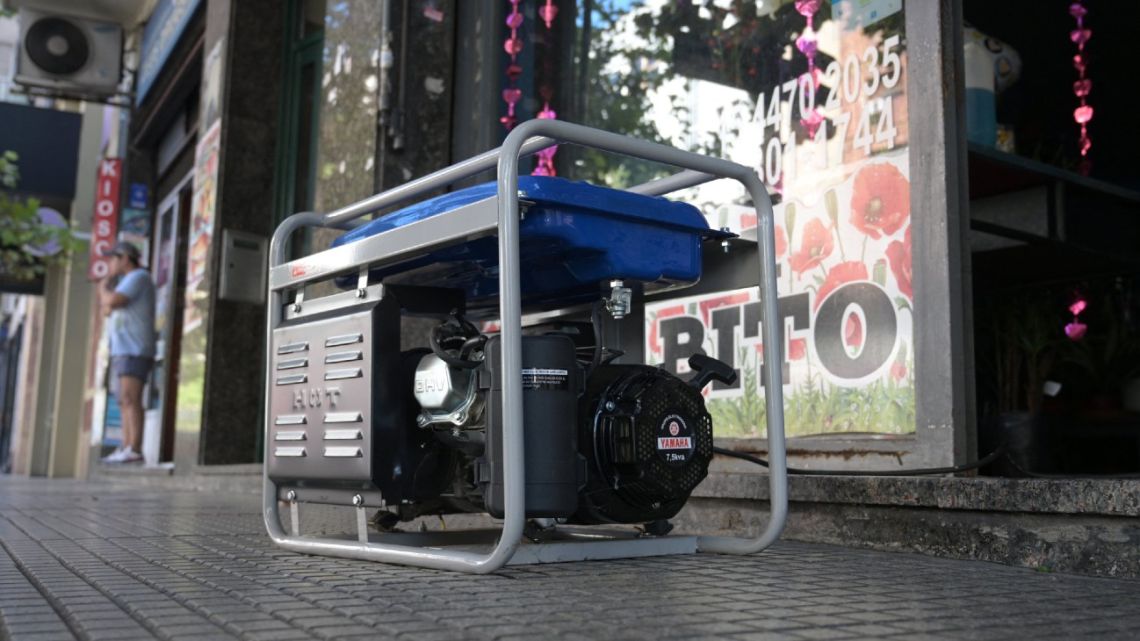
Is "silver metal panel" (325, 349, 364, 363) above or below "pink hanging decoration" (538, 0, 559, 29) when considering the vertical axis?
below

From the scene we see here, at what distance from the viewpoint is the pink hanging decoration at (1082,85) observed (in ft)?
12.9

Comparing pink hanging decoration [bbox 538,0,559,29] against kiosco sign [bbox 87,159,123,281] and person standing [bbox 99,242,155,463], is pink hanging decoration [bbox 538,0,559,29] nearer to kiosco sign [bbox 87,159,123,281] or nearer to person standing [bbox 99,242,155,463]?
person standing [bbox 99,242,155,463]

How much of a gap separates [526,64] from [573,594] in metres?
3.26

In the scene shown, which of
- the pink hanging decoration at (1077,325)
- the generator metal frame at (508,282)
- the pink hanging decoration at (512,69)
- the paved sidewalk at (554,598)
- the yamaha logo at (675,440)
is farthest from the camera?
the pink hanging decoration at (512,69)

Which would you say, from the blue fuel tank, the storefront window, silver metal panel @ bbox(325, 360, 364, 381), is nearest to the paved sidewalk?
silver metal panel @ bbox(325, 360, 364, 381)

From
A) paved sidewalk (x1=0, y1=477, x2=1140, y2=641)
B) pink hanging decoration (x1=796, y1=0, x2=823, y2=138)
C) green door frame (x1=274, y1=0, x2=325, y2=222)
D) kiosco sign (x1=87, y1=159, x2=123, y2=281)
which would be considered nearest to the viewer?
paved sidewalk (x1=0, y1=477, x2=1140, y2=641)

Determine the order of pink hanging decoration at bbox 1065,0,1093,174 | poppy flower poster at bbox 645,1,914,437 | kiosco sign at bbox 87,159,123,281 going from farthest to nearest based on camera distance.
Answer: kiosco sign at bbox 87,159,123,281, pink hanging decoration at bbox 1065,0,1093,174, poppy flower poster at bbox 645,1,914,437

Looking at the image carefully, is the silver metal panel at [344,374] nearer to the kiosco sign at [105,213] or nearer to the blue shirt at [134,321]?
the blue shirt at [134,321]

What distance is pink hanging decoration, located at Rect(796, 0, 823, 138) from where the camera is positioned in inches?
127

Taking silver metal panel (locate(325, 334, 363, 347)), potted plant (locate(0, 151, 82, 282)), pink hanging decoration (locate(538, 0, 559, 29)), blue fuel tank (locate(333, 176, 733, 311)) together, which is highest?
potted plant (locate(0, 151, 82, 282))

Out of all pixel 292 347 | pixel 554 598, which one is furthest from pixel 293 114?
pixel 554 598

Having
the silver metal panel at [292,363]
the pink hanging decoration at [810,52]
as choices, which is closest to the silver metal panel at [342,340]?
the silver metal panel at [292,363]

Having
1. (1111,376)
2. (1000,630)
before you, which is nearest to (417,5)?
(1111,376)

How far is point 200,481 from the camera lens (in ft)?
20.5
